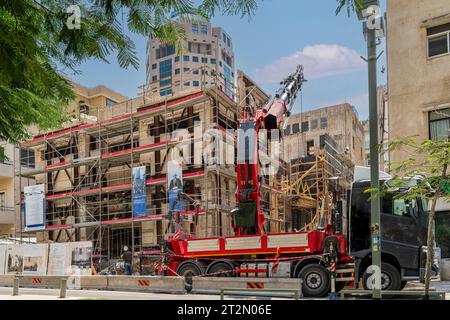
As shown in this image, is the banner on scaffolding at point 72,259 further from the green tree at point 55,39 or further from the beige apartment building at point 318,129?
the green tree at point 55,39

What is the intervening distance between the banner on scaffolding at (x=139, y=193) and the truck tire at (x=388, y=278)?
55.9ft

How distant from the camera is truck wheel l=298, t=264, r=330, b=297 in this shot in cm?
1723

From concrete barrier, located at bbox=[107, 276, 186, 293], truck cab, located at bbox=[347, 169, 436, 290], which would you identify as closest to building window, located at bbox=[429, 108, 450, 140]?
truck cab, located at bbox=[347, 169, 436, 290]

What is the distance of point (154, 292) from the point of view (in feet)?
66.3

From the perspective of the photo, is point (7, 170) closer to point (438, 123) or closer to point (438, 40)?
point (438, 123)

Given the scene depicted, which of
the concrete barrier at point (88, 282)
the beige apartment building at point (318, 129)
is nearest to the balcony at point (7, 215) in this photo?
the concrete barrier at point (88, 282)

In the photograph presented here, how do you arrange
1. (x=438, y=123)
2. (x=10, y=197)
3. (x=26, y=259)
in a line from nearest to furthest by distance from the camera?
(x=438, y=123) → (x=26, y=259) → (x=10, y=197)

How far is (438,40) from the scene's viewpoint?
24.9m

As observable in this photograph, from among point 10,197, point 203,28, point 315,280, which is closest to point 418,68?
point 315,280

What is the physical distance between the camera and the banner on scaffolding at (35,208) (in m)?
35.9

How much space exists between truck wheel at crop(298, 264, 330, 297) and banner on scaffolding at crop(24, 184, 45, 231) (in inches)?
906

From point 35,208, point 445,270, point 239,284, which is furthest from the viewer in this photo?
point 35,208

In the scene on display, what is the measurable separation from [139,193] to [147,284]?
11126mm

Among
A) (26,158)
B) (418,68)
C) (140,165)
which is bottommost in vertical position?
(140,165)
